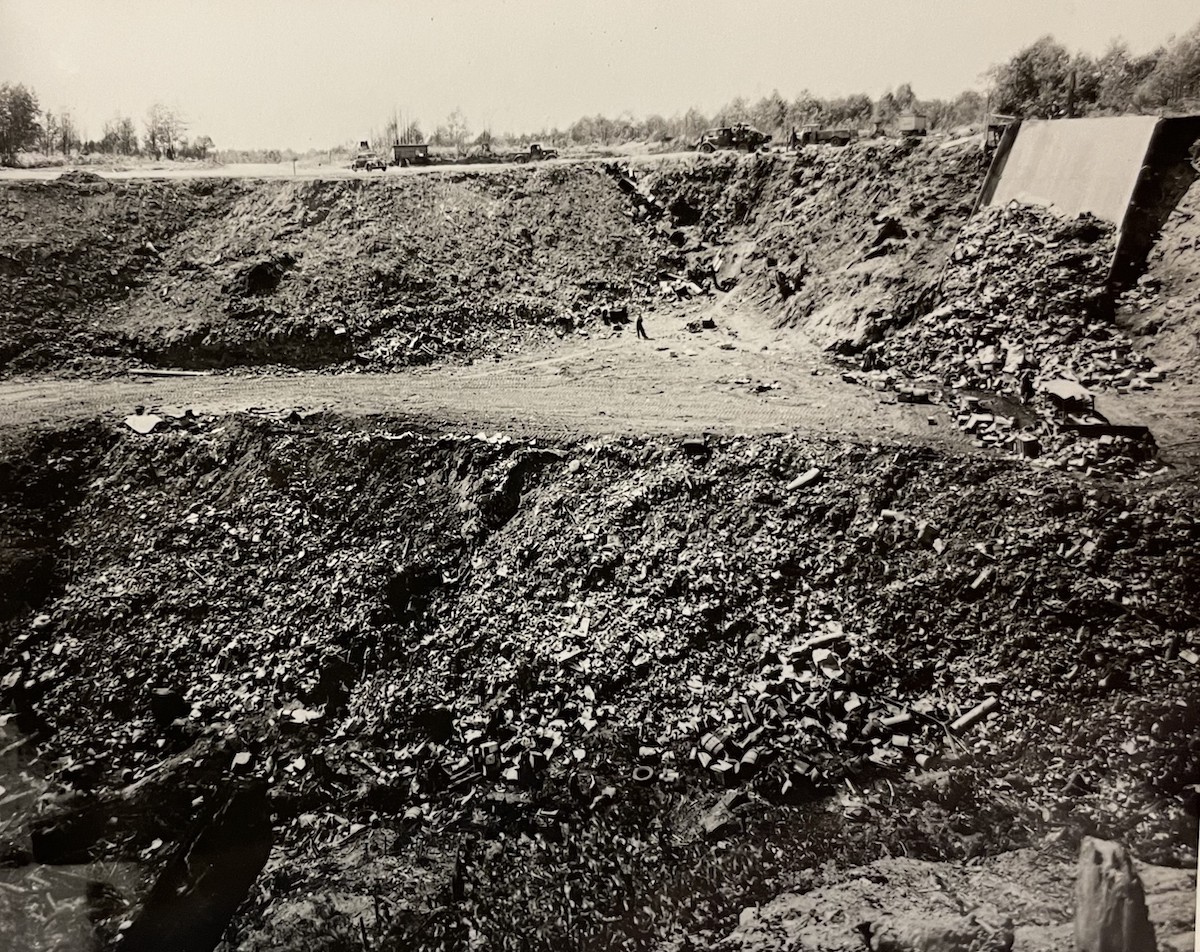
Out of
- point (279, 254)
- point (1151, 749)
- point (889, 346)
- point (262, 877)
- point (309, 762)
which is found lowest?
point (262, 877)

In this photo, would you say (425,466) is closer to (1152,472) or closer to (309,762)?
(309,762)

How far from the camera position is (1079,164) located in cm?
636

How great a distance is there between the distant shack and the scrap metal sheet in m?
8.71

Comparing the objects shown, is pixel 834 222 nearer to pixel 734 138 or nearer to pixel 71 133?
pixel 734 138

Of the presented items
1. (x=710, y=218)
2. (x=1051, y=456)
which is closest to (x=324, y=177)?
(x=710, y=218)

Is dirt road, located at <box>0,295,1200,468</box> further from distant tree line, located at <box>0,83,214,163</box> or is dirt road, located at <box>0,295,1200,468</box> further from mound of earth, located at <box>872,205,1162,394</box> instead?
distant tree line, located at <box>0,83,214,163</box>

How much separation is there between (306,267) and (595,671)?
748 centimetres

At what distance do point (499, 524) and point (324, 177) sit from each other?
775 cm

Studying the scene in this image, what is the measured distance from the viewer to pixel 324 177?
10391 mm

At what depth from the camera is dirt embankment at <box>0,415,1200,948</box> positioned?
157 inches

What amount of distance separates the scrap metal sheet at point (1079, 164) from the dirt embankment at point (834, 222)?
0.73 meters

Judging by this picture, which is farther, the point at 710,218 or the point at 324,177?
the point at 710,218

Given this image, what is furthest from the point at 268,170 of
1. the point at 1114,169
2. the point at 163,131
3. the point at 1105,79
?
the point at 1114,169

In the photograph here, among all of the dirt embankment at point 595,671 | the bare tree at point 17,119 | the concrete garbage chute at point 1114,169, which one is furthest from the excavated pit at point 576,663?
the bare tree at point 17,119
